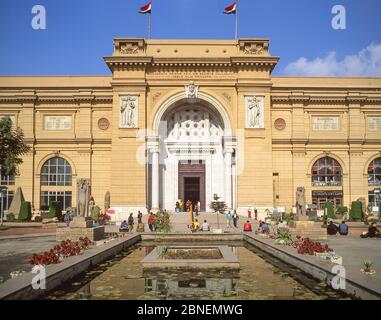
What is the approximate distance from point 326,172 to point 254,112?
30.7 ft

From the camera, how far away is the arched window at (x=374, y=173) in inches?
1556

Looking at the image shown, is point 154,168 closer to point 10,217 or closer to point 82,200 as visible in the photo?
point 10,217

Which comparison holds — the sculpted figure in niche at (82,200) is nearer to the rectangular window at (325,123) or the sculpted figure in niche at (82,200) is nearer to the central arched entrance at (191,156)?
the central arched entrance at (191,156)

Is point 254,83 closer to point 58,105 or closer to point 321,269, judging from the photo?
point 58,105

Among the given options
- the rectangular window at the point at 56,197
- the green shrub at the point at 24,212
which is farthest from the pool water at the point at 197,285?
the rectangular window at the point at 56,197

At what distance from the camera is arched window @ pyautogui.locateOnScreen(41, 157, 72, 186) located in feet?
130

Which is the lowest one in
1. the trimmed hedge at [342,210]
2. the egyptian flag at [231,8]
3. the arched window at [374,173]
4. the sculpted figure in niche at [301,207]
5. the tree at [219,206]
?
the trimmed hedge at [342,210]

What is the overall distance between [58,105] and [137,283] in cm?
3193

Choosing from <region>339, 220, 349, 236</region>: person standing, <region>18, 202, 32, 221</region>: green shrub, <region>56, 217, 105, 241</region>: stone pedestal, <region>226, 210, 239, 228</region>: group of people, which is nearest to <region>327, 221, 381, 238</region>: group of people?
<region>339, 220, 349, 236</region>: person standing

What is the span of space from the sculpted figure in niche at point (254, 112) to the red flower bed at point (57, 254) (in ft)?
76.6

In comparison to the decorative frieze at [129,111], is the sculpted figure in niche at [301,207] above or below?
below

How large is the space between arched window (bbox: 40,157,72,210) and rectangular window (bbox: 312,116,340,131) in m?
23.1

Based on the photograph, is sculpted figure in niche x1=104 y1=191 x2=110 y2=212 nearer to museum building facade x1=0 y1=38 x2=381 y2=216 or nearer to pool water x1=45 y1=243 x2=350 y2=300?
museum building facade x1=0 y1=38 x2=381 y2=216
